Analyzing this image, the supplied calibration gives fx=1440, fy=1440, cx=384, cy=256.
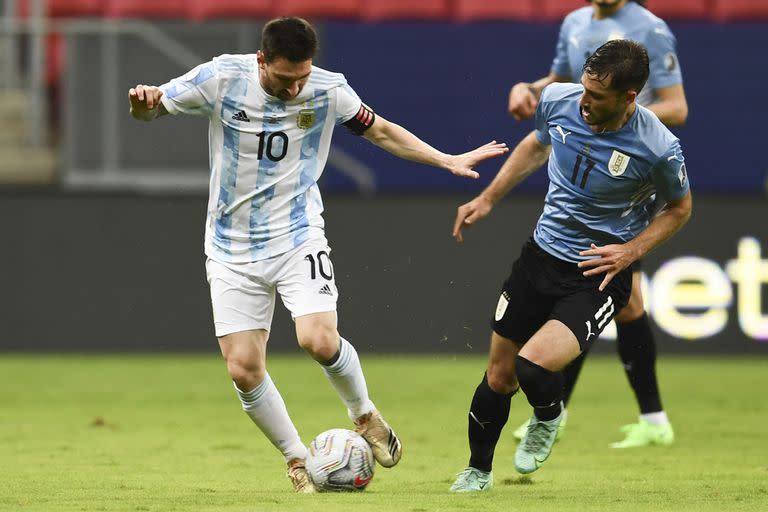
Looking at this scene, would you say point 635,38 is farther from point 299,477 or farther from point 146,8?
point 146,8

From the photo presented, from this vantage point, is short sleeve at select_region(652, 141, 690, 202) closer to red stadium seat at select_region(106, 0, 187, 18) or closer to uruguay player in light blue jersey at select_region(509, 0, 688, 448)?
uruguay player in light blue jersey at select_region(509, 0, 688, 448)

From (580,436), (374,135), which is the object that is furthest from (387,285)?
(374,135)

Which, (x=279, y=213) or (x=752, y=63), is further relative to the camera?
(x=752, y=63)

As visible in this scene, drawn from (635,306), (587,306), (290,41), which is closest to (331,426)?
(635,306)

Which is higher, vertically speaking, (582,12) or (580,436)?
(582,12)

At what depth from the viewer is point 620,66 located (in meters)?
5.44

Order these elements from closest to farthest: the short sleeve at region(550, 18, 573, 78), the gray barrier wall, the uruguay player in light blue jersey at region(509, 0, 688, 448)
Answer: the uruguay player in light blue jersey at region(509, 0, 688, 448) < the short sleeve at region(550, 18, 573, 78) < the gray barrier wall

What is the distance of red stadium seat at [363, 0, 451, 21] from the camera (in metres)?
13.8

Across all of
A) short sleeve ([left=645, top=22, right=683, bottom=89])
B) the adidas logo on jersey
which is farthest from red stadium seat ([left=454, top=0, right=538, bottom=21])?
the adidas logo on jersey

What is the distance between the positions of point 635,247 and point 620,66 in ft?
2.45

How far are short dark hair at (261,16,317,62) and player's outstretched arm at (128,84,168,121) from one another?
484 mm

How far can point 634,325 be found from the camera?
7.55 meters

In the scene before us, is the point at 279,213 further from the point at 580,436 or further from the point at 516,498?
the point at 580,436

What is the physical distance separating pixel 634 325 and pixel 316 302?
2313 mm
